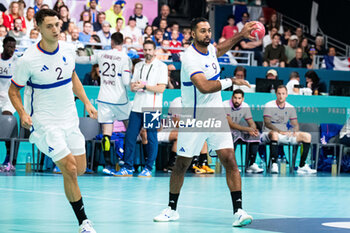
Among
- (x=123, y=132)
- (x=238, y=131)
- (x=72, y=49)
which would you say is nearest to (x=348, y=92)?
(x=238, y=131)

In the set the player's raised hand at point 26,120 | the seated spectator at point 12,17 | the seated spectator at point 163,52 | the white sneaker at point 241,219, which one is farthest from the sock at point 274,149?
the player's raised hand at point 26,120

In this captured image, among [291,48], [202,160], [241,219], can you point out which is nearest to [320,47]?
[291,48]

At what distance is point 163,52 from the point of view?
58.7 ft

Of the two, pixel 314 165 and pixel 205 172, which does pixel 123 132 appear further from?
pixel 314 165

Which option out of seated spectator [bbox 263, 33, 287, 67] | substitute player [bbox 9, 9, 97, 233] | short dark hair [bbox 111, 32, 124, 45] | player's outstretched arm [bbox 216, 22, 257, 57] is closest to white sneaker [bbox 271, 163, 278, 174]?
short dark hair [bbox 111, 32, 124, 45]

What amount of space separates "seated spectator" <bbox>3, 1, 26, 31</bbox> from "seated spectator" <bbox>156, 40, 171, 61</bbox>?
351 centimetres

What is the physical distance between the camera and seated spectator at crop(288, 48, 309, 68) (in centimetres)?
1938

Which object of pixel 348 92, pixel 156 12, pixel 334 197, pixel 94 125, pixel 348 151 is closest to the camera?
pixel 334 197

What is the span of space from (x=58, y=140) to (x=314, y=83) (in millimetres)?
11954

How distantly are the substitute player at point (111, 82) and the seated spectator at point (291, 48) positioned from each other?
8.76 meters

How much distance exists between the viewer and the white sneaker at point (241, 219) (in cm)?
657

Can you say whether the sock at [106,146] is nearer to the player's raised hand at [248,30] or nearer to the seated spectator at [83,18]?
the player's raised hand at [248,30]

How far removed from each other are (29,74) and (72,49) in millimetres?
519

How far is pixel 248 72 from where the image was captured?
17.5 meters
